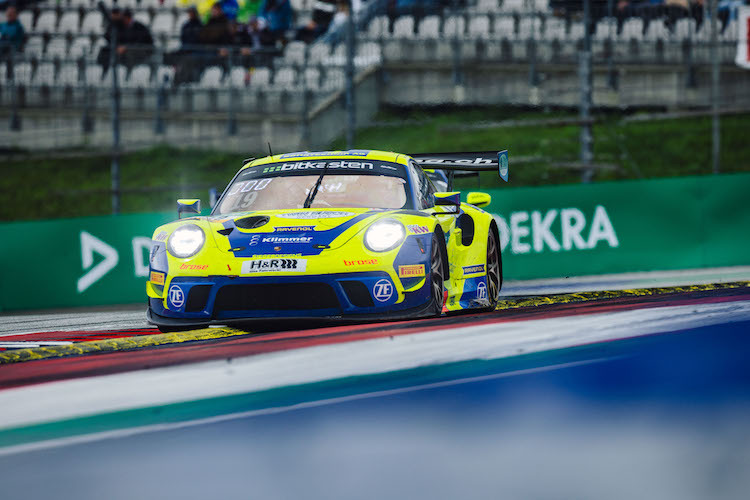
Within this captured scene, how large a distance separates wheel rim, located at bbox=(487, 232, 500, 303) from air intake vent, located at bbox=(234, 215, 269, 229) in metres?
2.08

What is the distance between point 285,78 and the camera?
1588 cm

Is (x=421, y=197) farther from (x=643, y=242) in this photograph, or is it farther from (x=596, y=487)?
(x=643, y=242)

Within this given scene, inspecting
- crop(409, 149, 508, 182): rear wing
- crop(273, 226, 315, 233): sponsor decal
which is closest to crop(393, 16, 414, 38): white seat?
crop(409, 149, 508, 182): rear wing

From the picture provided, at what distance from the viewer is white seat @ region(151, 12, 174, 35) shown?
20.3 meters

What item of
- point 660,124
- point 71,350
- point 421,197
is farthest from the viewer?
point 660,124

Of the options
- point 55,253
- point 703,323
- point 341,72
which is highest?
point 341,72

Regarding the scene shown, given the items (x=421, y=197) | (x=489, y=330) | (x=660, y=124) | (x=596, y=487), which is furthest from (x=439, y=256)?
(x=660, y=124)

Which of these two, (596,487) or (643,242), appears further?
(643,242)

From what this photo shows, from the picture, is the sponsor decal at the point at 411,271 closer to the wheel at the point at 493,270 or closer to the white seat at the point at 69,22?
the wheel at the point at 493,270

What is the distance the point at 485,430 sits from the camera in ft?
9.98

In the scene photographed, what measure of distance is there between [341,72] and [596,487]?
1273 cm

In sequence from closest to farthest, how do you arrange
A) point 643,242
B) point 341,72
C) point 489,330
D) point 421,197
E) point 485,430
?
1. point 485,430
2. point 489,330
3. point 421,197
4. point 643,242
5. point 341,72

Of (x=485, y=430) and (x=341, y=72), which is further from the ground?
(x=341, y=72)

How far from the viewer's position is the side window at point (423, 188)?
7.13m
